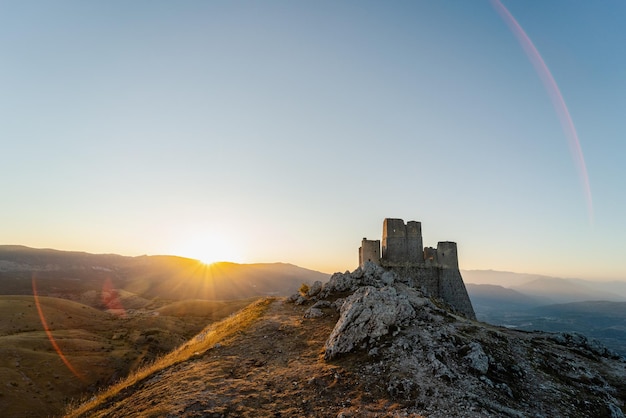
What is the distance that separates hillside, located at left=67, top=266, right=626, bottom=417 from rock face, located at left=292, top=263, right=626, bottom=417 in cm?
5

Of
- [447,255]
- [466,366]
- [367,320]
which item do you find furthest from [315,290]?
[466,366]

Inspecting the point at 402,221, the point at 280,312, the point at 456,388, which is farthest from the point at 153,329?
the point at 456,388

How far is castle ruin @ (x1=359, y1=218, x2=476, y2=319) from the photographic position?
34.1 meters

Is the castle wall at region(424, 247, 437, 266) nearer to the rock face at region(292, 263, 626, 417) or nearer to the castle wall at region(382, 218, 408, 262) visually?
the castle wall at region(382, 218, 408, 262)

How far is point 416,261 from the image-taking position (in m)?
34.3

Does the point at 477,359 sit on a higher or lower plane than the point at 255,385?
higher

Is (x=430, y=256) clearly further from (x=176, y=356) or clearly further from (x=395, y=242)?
(x=176, y=356)

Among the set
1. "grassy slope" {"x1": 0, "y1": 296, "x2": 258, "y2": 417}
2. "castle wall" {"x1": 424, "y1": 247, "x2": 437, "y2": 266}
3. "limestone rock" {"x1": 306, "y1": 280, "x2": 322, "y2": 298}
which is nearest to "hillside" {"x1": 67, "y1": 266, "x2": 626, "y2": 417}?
"limestone rock" {"x1": 306, "y1": 280, "x2": 322, "y2": 298}

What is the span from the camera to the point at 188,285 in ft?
639

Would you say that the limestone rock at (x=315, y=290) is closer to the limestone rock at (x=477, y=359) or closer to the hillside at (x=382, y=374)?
the hillside at (x=382, y=374)

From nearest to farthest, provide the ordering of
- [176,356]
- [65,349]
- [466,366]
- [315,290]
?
[466,366], [176,356], [315,290], [65,349]

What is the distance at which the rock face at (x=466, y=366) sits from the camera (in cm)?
1303

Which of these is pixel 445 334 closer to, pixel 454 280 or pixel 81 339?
pixel 454 280

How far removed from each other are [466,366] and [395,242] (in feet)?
63.6
